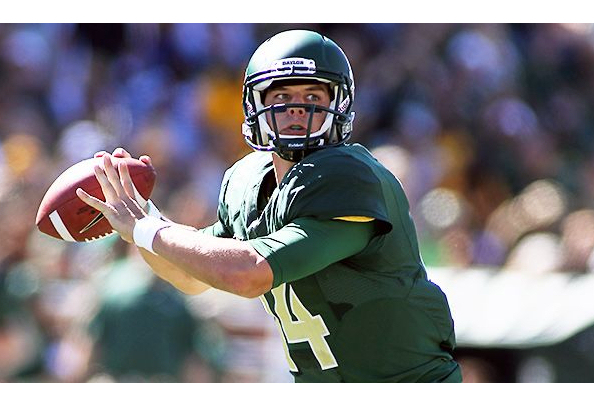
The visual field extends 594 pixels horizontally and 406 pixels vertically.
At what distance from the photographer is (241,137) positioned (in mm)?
7641

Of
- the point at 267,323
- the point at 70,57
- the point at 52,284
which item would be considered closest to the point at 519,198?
the point at 267,323

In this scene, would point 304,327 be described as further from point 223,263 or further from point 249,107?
point 249,107

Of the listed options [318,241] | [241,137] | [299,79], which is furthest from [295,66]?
[241,137]

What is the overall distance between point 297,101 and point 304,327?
2.34ft

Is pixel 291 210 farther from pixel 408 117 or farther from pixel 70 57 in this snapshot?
pixel 70 57

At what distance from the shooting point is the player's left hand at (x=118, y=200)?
3137mm

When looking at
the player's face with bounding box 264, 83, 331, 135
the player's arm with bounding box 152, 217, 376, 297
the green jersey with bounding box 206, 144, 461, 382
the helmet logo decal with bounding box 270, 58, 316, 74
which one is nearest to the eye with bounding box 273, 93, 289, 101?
the player's face with bounding box 264, 83, 331, 135

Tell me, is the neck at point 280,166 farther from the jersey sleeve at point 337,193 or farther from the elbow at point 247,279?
the elbow at point 247,279

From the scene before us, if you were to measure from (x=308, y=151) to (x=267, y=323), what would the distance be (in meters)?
2.74

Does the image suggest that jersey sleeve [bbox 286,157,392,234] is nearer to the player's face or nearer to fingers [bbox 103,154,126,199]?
the player's face

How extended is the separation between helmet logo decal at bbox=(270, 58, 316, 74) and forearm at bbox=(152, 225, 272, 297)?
615mm

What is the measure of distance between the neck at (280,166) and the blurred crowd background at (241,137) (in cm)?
243

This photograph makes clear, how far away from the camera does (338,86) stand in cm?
339

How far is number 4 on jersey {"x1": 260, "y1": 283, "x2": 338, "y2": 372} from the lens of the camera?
327 cm
